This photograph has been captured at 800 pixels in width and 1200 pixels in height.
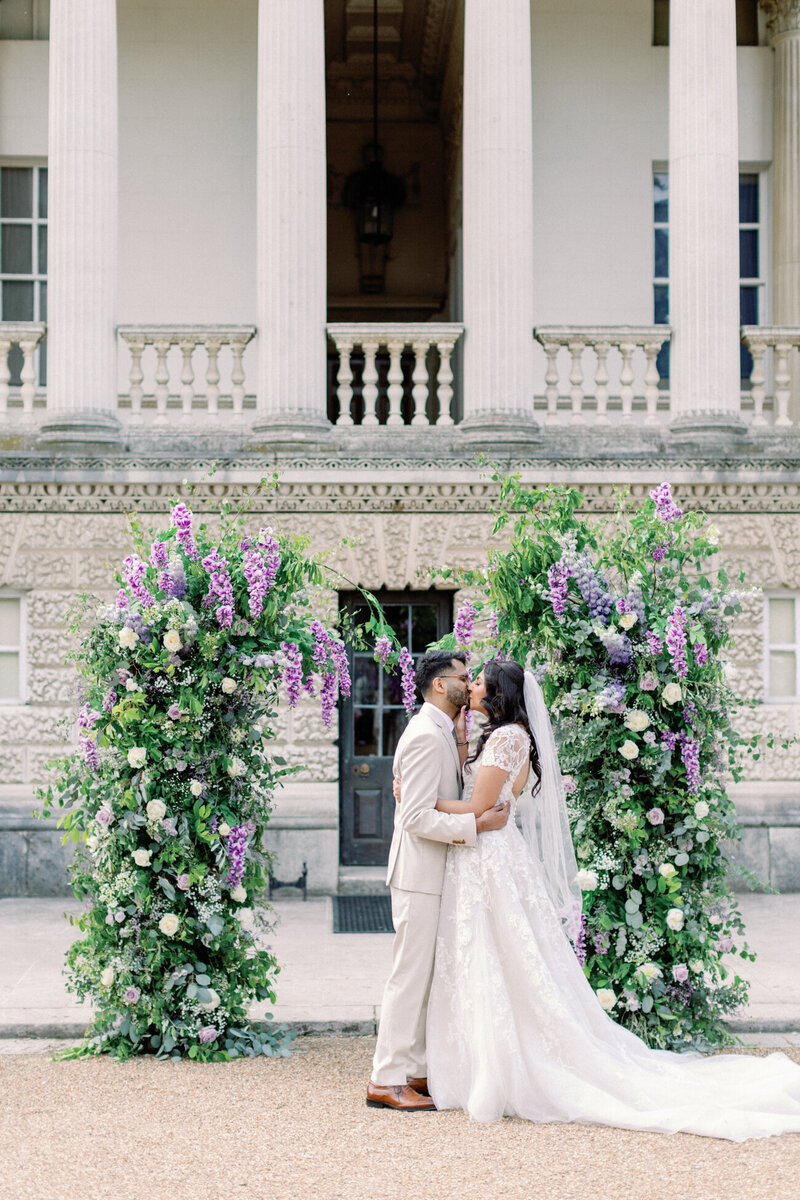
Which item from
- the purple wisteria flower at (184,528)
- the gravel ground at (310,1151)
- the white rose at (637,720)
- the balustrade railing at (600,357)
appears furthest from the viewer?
the balustrade railing at (600,357)

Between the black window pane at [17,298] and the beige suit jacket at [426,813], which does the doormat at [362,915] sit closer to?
the beige suit jacket at [426,813]

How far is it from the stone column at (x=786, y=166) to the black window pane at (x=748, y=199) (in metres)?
0.31

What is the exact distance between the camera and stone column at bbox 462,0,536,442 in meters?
11.6

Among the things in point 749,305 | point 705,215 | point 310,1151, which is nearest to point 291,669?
point 310,1151

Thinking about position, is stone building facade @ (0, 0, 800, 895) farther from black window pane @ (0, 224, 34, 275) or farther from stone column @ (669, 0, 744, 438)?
black window pane @ (0, 224, 34, 275)

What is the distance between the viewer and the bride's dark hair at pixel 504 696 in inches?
228

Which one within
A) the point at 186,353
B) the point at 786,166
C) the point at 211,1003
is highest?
the point at 786,166

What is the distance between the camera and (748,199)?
1420 centimetres

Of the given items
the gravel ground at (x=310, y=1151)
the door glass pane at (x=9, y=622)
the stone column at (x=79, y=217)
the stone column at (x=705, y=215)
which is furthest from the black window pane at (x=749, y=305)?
the gravel ground at (x=310, y=1151)

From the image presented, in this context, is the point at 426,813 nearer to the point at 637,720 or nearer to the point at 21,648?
the point at 637,720

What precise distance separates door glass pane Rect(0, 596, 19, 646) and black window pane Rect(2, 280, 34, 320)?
3.78 metres

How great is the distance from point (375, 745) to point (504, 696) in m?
6.49

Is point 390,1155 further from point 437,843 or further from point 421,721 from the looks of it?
point 421,721

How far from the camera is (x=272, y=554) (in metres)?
6.58
